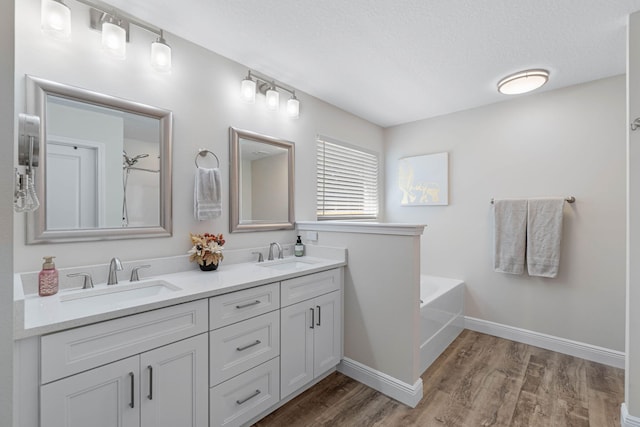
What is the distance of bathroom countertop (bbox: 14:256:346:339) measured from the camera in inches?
38.4

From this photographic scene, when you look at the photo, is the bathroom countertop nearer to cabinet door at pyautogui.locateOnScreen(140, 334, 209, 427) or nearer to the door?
cabinet door at pyautogui.locateOnScreen(140, 334, 209, 427)

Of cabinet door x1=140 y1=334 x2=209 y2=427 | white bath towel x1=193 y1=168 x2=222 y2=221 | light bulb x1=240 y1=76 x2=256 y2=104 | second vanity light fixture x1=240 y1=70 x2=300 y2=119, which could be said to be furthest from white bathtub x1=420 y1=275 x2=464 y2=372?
light bulb x1=240 y1=76 x2=256 y2=104

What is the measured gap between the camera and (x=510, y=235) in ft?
8.75

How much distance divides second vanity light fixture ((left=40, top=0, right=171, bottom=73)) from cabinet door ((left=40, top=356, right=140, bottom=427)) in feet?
5.13

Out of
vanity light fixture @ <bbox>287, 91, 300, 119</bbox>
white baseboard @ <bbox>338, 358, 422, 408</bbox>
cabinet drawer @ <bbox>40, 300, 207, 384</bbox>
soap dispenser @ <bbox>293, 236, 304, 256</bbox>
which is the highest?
vanity light fixture @ <bbox>287, 91, 300, 119</bbox>

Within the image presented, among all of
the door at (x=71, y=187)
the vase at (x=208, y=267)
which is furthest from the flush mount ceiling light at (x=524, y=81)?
the door at (x=71, y=187)

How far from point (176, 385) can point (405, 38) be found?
2.34 meters

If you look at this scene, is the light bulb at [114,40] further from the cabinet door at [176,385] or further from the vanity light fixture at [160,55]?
the cabinet door at [176,385]

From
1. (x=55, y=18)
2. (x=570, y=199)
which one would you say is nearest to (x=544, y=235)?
(x=570, y=199)

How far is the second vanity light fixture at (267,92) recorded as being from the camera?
213cm

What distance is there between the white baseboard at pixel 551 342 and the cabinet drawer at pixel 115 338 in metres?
2.78

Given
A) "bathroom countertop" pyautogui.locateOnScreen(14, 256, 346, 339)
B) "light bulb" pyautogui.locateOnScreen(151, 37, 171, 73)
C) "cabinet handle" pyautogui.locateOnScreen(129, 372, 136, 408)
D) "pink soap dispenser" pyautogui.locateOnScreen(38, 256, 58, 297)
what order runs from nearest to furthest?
"bathroom countertop" pyautogui.locateOnScreen(14, 256, 346, 339), "cabinet handle" pyautogui.locateOnScreen(129, 372, 136, 408), "pink soap dispenser" pyautogui.locateOnScreen(38, 256, 58, 297), "light bulb" pyautogui.locateOnScreen(151, 37, 171, 73)

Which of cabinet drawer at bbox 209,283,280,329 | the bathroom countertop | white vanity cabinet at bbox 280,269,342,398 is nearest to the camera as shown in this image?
the bathroom countertop

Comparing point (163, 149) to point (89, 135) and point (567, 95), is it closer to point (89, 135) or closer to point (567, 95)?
point (89, 135)
